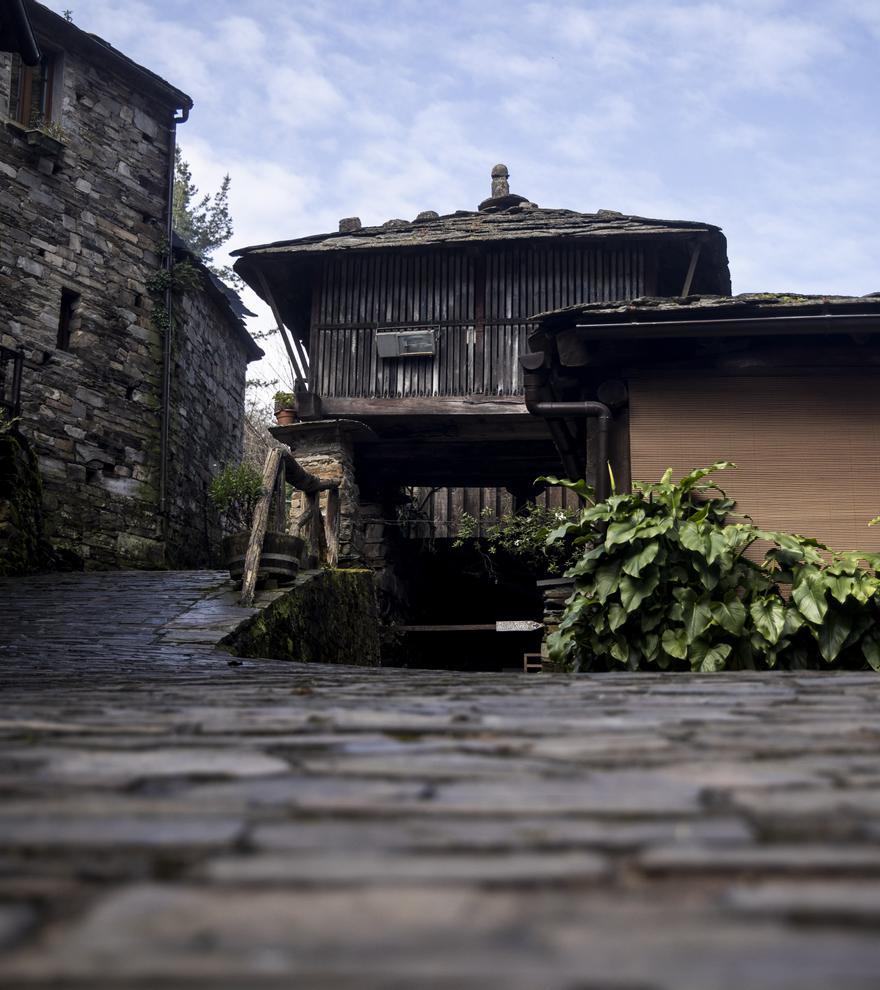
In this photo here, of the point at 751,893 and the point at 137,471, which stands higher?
the point at 137,471

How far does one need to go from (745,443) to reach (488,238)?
653 cm

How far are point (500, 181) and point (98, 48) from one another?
18.8 feet

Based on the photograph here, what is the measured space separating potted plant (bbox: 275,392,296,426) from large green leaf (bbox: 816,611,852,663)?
8.69 metres

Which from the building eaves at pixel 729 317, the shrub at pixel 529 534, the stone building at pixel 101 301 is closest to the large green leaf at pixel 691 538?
the building eaves at pixel 729 317

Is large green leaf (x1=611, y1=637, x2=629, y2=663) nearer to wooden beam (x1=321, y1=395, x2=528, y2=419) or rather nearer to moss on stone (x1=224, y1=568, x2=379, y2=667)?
moss on stone (x1=224, y1=568, x2=379, y2=667)

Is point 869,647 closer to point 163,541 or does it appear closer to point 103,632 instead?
point 103,632

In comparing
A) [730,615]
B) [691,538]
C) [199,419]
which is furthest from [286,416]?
[730,615]

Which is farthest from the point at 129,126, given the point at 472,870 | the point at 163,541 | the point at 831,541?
the point at 472,870

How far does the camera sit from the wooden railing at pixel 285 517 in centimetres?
764

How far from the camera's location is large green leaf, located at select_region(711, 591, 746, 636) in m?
5.37

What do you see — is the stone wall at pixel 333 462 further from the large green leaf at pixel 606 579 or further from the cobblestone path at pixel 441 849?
the cobblestone path at pixel 441 849

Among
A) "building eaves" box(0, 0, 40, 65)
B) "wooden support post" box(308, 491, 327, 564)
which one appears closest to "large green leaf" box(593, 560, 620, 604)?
"wooden support post" box(308, 491, 327, 564)

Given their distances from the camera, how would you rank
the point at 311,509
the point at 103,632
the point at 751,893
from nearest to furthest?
the point at 751,893
the point at 103,632
the point at 311,509

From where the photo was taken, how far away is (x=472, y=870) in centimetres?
113
